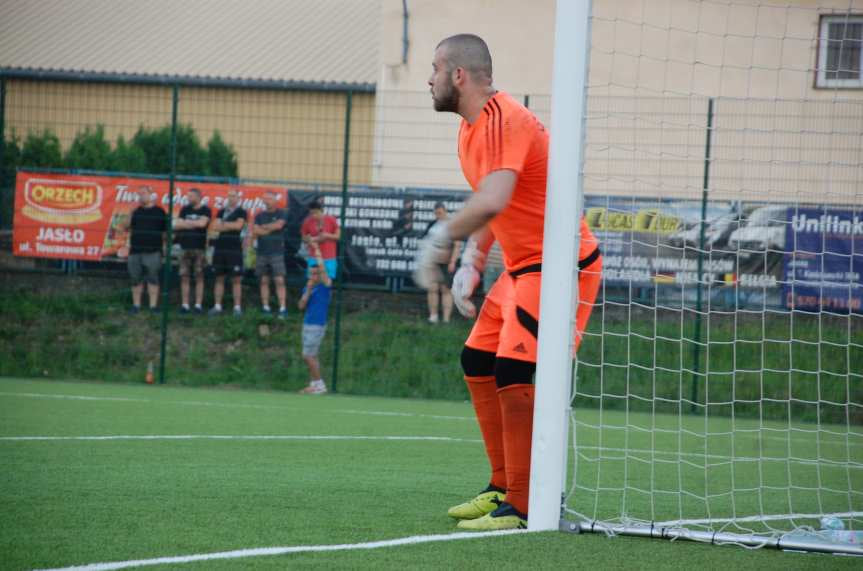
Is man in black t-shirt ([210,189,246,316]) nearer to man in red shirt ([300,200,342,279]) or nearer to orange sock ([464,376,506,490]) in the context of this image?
man in red shirt ([300,200,342,279])

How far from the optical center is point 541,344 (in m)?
4.67

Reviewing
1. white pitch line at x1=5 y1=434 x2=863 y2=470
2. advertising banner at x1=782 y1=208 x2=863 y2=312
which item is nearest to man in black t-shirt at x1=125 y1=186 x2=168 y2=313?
white pitch line at x1=5 y1=434 x2=863 y2=470

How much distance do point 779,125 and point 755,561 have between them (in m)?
10.6

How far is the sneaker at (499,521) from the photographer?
15.6 feet

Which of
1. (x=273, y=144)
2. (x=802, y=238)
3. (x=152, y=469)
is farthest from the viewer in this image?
(x=273, y=144)

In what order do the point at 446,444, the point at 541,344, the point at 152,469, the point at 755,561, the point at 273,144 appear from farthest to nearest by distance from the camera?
1. the point at 273,144
2. the point at 446,444
3. the point at 152,469
4. the point at 541,344
5. the point at 755,561

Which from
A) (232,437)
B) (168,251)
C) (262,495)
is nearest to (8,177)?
(168,251)

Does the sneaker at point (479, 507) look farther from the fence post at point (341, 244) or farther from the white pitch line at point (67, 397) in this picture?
the fence post at point (341, 244)

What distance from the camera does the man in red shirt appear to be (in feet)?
46.5

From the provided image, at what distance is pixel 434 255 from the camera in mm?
4574

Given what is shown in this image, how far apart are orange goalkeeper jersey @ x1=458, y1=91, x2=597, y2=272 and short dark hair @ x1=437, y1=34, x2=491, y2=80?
15 cm

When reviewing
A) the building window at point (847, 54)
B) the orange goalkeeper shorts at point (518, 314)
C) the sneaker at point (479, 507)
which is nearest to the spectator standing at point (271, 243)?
the building window at point (847, 54)

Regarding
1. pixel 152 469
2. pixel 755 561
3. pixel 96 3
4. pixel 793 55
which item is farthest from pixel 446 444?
pixel 96 3

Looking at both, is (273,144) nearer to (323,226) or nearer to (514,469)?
(323,226)
